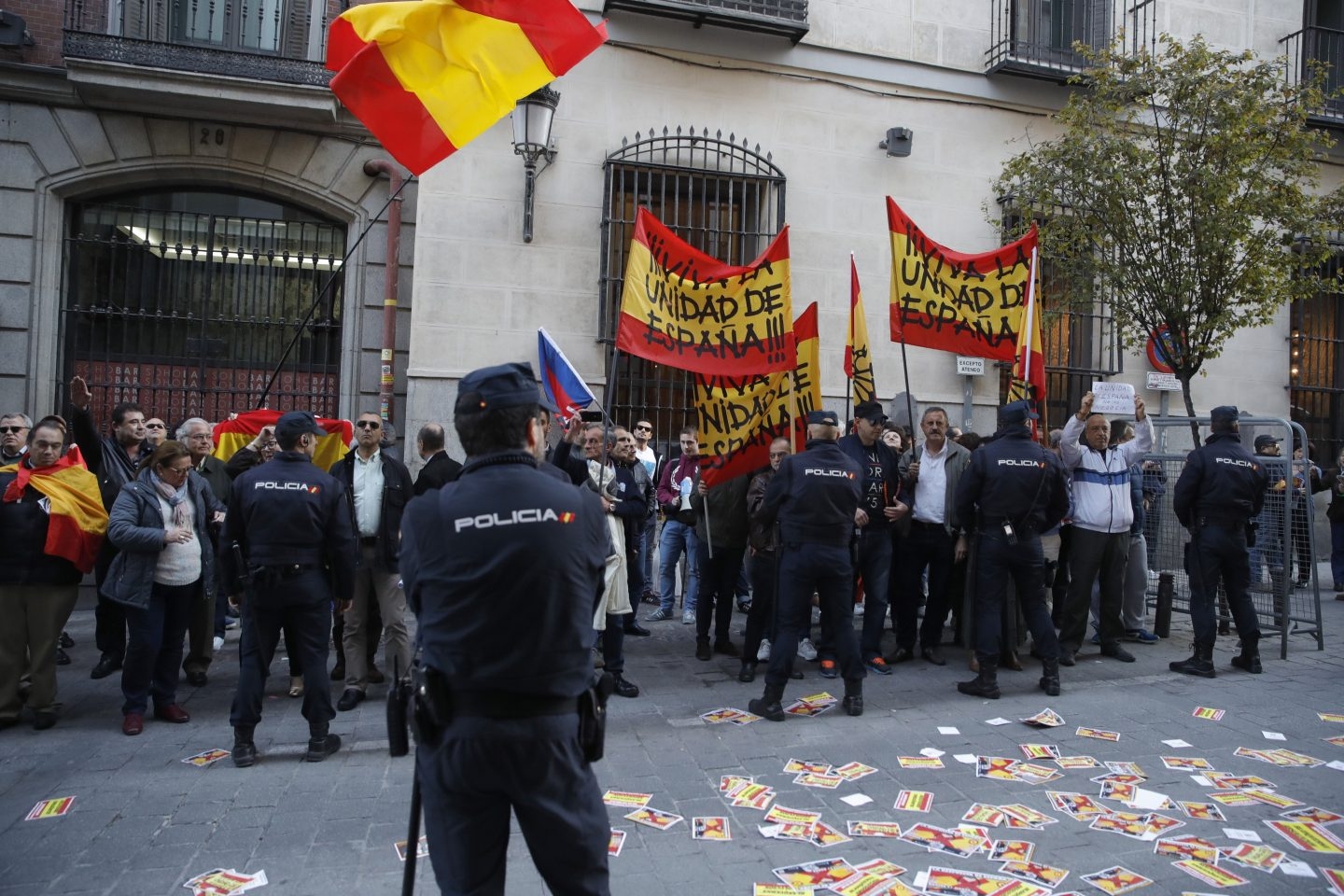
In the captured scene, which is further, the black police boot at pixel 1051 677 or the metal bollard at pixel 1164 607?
the metal bollard at pixel 1164 607

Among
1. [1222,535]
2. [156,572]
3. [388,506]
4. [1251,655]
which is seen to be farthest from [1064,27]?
[156,572]

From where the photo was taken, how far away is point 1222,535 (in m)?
7.19

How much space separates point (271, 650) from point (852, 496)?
365cm

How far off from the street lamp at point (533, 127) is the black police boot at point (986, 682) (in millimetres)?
7121

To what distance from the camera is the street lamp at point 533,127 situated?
10.1 meters

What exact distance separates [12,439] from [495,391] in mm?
5565

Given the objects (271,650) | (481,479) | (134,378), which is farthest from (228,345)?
(481,479)

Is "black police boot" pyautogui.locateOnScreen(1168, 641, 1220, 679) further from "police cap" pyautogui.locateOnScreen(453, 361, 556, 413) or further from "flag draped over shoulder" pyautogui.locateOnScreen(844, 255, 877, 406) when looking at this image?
"police cap" pyautogui.locateOnScreen(453, 361, 556, 413)

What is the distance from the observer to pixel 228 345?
10945 mm

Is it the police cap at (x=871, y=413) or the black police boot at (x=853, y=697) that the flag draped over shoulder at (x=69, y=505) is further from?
the police cap at (x=871, y=413)

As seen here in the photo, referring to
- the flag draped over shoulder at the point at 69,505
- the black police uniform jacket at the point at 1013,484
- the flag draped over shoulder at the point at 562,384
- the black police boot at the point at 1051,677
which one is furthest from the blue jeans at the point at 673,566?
the flag draped over shoulder at the point at 69,505

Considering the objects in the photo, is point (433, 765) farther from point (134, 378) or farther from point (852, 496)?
point (134, 378)

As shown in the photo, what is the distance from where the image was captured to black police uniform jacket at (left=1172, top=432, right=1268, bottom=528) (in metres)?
7.15

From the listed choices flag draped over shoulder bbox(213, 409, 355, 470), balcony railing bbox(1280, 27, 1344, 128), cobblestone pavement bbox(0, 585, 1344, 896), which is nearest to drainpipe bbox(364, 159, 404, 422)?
flag draped over shoulder bbox(213, 409, 355, 470)
